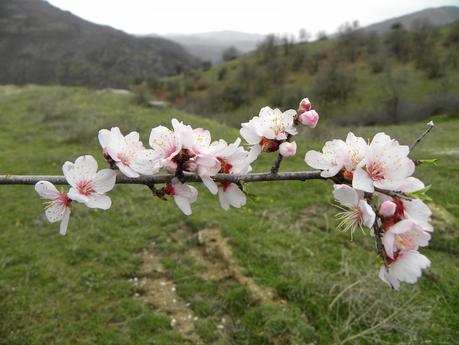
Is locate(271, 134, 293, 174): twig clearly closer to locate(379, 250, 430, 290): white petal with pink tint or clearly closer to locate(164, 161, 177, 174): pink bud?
locate(164, 161, 177, 174): pink bud

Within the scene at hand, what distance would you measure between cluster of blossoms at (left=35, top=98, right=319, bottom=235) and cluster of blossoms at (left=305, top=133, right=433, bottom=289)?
211 millimetres

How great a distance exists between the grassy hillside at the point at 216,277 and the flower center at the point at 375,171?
2658 millimetres

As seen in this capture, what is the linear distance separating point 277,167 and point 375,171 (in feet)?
0.99

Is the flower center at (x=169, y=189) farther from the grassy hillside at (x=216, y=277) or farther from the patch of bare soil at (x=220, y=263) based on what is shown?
the patch of bare soil at (x=220, y=263)

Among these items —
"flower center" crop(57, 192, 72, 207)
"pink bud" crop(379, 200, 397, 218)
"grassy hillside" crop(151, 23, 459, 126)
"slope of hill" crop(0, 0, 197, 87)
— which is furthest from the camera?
"slope of hill" crop(0, 0, 197, 87)

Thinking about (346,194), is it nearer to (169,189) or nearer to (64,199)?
(169,189)

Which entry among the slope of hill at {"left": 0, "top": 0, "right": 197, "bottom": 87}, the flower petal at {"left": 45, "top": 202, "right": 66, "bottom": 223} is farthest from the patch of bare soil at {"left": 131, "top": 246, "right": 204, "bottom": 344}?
the slope of hill at {"left": 0, "top": 0, "right": 197, "bottom": 87}

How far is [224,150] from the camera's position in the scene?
1.42 meters

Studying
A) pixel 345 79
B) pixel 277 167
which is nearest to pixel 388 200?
pixel 277 167

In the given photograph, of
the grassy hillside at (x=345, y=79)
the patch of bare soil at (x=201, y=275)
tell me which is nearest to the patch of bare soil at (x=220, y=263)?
the patch of bare soil at (x=201, y=275)

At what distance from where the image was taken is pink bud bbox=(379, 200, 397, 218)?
3.79ft

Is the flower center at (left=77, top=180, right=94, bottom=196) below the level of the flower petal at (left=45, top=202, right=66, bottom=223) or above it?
above

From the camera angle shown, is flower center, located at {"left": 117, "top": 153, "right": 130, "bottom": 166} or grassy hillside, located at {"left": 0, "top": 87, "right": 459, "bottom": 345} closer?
flower center, located at {"left": 117, "top": 153, "right": 130, "bottom": 166}

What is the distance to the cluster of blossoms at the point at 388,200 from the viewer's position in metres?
1.18
